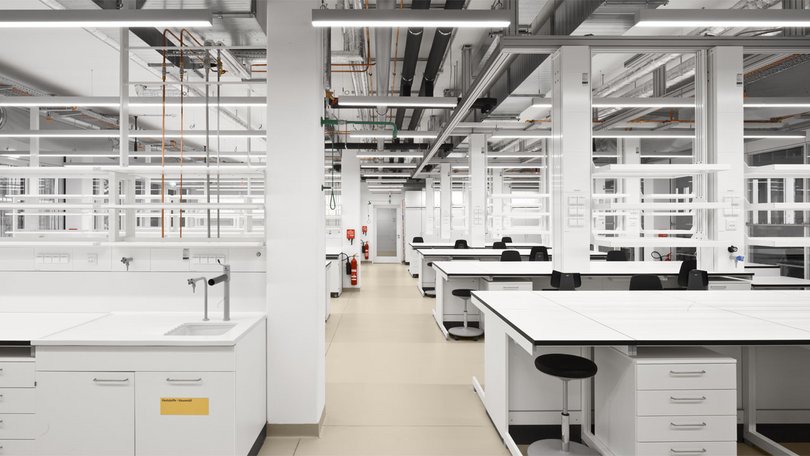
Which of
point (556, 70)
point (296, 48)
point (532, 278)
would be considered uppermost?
point (556, 70)

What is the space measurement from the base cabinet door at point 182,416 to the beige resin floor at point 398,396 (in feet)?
1.69

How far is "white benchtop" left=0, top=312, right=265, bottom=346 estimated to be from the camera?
7.34 feet

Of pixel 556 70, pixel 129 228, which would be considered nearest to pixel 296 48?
pixel 129 228

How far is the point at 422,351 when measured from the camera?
188 inches

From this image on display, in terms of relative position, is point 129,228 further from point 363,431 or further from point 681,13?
point 681,13

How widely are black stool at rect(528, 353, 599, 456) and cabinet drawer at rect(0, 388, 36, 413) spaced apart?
2.78m

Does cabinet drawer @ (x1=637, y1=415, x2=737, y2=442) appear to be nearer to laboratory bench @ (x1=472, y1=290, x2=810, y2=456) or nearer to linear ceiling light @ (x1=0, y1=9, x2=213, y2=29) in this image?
laboratory bench @ (x1=472, y1=290, x2=810, y2=456)

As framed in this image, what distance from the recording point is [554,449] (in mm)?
2580

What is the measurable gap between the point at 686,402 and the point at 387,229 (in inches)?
584

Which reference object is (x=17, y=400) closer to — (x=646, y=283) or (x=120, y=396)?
(x=120, y=396)

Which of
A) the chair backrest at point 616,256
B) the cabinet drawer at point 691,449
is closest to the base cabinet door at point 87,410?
the cabinet drawer at point 691,449

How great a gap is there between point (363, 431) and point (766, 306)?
9.48 ft

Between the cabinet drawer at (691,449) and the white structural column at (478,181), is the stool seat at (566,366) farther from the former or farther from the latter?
the white structural column at (478,181)

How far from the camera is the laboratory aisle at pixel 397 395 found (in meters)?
2.76
